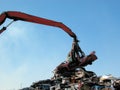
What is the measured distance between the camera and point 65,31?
85.1 ft

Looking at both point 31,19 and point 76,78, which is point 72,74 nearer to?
point 76,78

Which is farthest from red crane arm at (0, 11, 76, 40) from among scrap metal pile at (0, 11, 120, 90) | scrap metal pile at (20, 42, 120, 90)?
scrap metal pile at (20, 42, 120, 90)

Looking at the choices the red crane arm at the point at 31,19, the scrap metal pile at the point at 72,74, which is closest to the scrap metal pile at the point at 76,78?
the scrap metal pile at the point at 72,74

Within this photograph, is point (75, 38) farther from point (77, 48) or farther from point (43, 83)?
point (43, 83)

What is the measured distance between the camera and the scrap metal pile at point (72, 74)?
21.7 m

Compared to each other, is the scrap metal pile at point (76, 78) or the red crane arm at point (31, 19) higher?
the red crane arm at point (31, 19)

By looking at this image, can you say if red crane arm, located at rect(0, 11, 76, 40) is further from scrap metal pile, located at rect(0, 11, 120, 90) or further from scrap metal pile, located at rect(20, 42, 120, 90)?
scrap metal pile, located at rect(20, 42, 120, 90)

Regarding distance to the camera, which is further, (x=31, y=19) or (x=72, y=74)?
(x=72, y=74)

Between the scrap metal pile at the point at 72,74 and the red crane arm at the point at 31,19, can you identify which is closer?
the red crane arm at the point at 31,19

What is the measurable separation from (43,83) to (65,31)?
4462mm

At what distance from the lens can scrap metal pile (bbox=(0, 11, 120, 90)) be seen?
21.7m

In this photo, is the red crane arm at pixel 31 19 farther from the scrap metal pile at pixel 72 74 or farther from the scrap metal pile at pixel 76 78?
the scrap metal pile at pixel 76 78

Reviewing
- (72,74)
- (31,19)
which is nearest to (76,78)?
(72,74)

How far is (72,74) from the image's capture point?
24625 millimetres
